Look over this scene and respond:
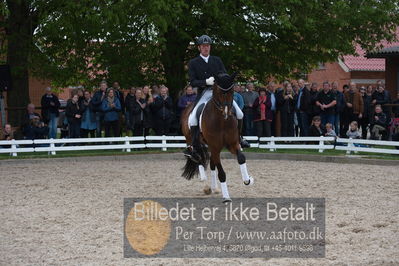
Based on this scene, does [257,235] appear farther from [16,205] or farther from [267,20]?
[267,20]

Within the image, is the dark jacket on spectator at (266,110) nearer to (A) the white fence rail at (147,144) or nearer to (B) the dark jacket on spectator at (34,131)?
(A) the white fence rail at (147,144)

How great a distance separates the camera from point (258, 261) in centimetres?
785

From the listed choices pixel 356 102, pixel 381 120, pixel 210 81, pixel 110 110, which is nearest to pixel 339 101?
pixel 356 102

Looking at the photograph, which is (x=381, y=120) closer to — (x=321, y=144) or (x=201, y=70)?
(x=321, y=144)

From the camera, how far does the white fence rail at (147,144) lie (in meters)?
21.4

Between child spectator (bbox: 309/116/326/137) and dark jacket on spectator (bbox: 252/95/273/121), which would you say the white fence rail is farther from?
dark jacket on spectator (bbox: 252/95/273/121)

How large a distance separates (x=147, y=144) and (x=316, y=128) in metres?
5.28

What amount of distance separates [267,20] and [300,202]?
13558 millimetres

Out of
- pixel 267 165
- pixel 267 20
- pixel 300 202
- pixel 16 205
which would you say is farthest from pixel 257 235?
pixel 267 20

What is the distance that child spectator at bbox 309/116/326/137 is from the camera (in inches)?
850

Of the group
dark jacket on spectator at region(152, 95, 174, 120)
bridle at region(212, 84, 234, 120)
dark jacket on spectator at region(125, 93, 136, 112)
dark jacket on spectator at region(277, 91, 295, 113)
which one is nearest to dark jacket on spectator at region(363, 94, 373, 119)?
dark jacket on spectator at region(277, 91, 295, 113)

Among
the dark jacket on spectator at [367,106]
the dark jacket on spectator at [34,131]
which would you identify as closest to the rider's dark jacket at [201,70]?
the dark jacket on spectator at [367,106]

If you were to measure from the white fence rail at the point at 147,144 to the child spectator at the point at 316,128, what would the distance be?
0.29 meters

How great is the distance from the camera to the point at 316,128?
21703mm
